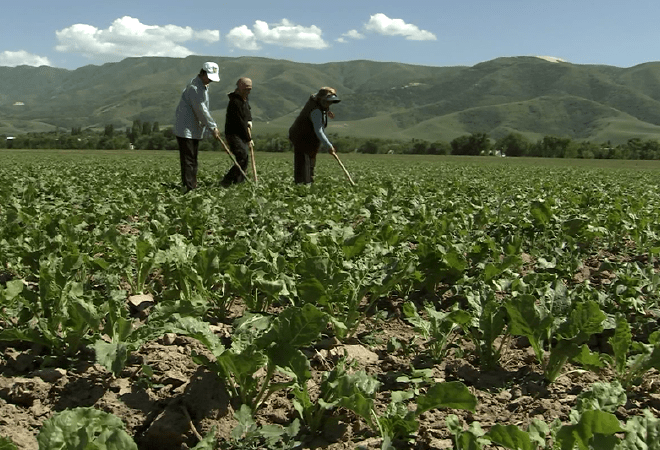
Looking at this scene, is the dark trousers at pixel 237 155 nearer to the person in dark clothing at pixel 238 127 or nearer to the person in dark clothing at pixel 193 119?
the person in dark clothing at pixel 238 127

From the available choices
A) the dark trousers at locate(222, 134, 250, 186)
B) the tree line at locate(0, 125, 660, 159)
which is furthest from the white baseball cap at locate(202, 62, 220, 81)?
the tree line at locate(0, 125, 660, 159)

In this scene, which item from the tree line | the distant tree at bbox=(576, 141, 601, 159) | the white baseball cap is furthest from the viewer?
the distant tree at bbox=(576, 141, 601, 159)

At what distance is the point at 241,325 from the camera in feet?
10.5

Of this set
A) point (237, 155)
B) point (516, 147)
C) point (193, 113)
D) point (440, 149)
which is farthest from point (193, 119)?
point (516, 147)

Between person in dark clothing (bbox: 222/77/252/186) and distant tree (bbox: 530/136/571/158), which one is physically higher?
distant tree (bbox: 530/136/571/158)

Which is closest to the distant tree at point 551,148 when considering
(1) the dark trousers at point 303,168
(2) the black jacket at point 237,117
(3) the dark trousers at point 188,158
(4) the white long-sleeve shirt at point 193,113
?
(1) the dark trousers at point 303,168

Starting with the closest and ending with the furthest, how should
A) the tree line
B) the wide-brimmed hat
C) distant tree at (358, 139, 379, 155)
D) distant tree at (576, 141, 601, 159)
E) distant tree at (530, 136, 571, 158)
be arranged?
the wide-brimmed hat, the tree line, distant tree at (576, 141, 601, 159), distant tree at (530, 136, 571, 158), distant tree at (358, 139, 379, 155)

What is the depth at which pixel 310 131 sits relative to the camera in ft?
36.9

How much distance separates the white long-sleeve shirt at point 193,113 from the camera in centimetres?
996

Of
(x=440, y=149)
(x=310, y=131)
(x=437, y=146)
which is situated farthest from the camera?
(x=437, y=146)

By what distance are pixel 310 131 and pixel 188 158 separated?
237cm

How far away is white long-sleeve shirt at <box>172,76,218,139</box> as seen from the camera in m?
9.96

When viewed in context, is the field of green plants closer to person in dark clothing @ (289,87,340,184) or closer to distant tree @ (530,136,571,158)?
person in dark clothing @ (289,87,340,184)

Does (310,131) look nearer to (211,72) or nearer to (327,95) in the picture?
(327,95)
